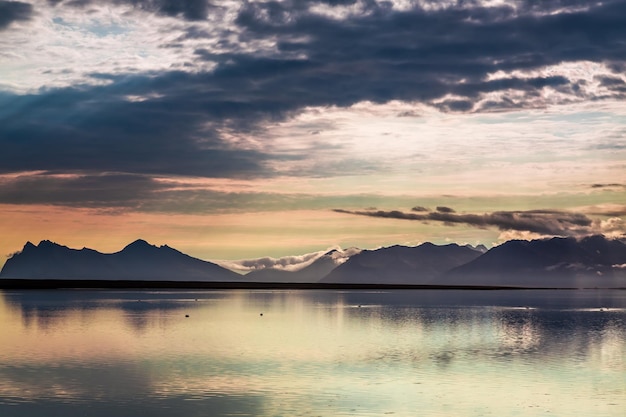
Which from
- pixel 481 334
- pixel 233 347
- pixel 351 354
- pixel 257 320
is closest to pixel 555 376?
pixel 351 354

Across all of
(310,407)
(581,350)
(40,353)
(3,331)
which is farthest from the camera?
(3,331)

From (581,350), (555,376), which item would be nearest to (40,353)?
(555,376)

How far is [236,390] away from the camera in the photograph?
141 ft

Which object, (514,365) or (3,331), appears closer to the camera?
(514,365)

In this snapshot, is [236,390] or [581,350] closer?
[236,390]

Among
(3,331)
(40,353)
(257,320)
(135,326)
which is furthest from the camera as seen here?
(257,320)

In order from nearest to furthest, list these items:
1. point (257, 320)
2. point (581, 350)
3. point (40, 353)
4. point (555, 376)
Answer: point (555, 376), point (40, 353), point (581, 350), point (257, 320)

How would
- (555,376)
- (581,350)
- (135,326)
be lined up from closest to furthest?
(555,376)
(581,350)
(135,326)

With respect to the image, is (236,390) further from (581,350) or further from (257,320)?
(257,320)

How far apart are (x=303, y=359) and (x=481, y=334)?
1132 inches

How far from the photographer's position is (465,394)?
4272cm

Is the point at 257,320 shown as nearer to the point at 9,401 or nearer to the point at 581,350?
the point at 581,350

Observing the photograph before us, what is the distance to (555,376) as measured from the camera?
49.5 m

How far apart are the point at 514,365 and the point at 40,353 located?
102 ft
